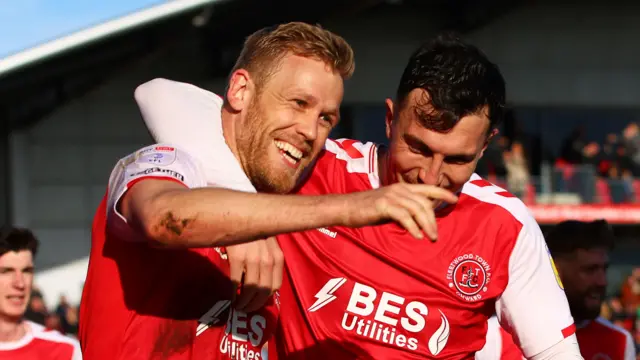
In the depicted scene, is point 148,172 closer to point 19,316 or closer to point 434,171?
point 434,171

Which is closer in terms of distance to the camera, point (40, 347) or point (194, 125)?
point (194, 125)

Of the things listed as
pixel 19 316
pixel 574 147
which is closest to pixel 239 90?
pixel 19 316

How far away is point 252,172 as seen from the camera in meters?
2.99

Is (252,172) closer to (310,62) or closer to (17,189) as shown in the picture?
(310,62)

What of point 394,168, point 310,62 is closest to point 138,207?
point 310,62

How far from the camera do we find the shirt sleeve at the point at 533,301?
3537mm

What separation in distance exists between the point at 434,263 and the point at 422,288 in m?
0.10

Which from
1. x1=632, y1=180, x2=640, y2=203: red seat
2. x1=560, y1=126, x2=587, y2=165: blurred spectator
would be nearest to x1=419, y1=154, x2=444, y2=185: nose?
x1=632, y1=180, x2=640, y2=203: red seat

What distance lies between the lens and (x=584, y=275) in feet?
17.4

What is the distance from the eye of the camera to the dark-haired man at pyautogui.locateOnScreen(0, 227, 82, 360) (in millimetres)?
6418

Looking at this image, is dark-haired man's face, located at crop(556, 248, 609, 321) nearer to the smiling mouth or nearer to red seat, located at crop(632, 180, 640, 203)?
the smiling mouth

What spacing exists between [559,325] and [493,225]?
0.41 meters

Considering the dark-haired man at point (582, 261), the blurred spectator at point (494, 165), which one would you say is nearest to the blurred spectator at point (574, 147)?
the blurred spectator at point (494, 165)

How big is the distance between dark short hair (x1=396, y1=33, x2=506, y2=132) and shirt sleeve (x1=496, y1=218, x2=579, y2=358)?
45 centimetres
